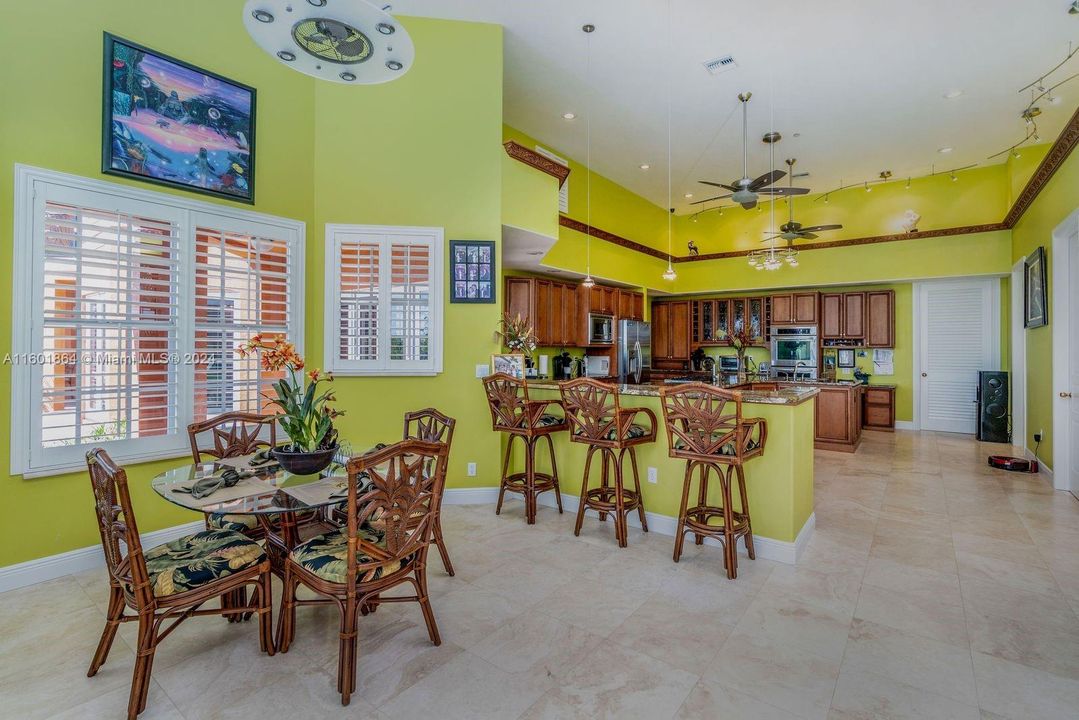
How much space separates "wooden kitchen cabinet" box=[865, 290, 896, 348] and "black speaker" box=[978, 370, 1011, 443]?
1244 mm

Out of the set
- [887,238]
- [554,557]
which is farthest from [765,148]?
[554,557]

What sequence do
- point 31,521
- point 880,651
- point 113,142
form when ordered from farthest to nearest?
point 113,142 < point 31,521 < point 880,651

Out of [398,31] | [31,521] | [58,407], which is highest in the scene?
[398,31]

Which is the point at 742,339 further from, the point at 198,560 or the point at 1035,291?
the point at 198,560

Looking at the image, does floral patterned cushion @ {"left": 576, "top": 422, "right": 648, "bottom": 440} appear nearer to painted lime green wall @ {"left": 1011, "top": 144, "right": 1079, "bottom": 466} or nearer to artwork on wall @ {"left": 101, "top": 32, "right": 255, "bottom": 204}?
artwork on wall @ {"left": 101, "top": 32, "right": 255, "bottom": 204}

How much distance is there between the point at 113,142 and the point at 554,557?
12.4 ft

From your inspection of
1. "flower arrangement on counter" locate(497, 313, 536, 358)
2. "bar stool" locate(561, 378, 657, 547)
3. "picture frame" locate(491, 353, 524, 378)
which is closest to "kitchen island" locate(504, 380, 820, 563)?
"bar stool" locate(561, 378, 657, 547)

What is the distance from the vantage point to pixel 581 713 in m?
1.84

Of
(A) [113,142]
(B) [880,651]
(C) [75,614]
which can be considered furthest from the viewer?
(A) [113,142]

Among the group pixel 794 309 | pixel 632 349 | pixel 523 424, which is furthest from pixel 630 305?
pixel 523 424

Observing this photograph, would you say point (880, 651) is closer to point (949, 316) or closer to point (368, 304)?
point (368, 304)

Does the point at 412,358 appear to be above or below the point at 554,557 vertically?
above

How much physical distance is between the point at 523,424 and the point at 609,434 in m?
0.77

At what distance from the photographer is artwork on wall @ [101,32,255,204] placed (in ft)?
10.0
